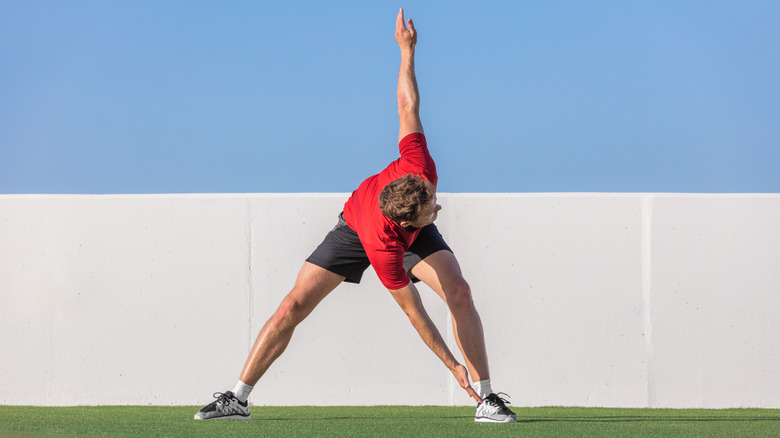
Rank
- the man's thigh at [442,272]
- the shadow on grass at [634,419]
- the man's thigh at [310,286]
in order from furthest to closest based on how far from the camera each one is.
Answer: the shadow on grass at [634,419] < the man's thigh at [310,286] < the man's thigh at [442,272]

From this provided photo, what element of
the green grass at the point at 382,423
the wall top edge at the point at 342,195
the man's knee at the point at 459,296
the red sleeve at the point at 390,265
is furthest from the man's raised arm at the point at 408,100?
the wall top edge at the point at 342,195

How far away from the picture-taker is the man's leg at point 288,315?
3.98 meters

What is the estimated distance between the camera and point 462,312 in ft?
12.8

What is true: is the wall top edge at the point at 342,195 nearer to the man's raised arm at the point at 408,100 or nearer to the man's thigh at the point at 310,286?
the man's thigh at the point at 310,286

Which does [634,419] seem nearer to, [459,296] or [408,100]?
[459,296]

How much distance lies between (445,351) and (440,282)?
39 centimetres

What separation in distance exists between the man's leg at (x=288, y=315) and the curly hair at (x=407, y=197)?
0.71m

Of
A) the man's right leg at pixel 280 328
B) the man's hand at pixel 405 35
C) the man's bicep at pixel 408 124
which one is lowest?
the man's right leg at pixel 280 328

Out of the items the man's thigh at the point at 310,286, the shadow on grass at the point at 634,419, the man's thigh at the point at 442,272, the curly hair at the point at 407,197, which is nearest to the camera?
the curly hair at the point at 407,197

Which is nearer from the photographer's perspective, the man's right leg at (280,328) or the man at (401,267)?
the man at (401,267)

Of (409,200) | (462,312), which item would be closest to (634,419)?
(462,312)

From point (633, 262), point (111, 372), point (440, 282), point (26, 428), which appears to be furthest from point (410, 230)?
point (111, 372)

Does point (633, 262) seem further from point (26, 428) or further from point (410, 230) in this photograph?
point (26, 428)

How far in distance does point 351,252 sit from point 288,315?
40 centimetres
